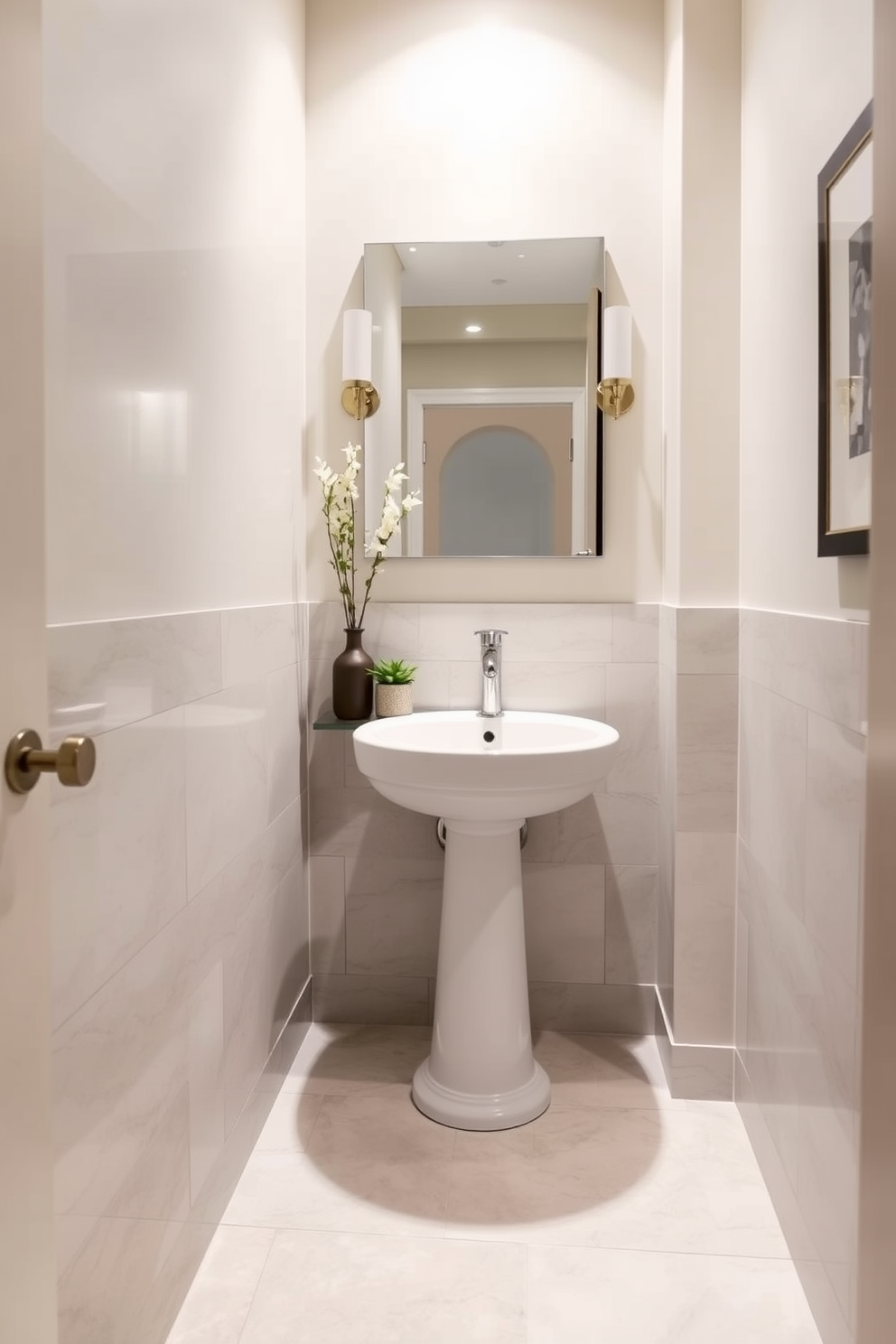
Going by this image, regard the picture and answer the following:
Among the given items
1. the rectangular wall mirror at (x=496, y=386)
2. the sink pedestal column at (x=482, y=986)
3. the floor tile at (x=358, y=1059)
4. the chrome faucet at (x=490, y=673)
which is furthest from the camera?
the rectangular wall mirror at (x=496, y=386)

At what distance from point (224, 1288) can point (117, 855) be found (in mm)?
792

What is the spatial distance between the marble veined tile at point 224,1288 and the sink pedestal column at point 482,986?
509 mm

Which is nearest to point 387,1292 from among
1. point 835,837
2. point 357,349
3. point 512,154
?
point 835,837

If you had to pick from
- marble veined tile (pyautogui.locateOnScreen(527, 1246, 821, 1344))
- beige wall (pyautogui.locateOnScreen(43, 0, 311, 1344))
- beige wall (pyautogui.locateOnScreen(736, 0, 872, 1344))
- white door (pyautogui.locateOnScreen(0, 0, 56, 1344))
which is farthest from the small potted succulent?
white door (pyautogui.locateOnScreen(0, 0, 56, 1344))

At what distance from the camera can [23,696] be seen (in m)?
0.78

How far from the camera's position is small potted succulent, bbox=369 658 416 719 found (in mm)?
2281

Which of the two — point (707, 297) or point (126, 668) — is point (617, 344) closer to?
point (707, 297)

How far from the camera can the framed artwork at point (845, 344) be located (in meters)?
1.25

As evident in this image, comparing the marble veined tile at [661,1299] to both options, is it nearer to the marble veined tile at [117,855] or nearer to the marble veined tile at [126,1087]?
the marble veined tile at [126,1087]

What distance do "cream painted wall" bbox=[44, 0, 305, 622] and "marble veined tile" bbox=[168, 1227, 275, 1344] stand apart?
3.46ft

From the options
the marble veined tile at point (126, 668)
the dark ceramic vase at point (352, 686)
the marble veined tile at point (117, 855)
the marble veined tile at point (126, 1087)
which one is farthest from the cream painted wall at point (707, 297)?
the marble veined tile at point (126, 1087)

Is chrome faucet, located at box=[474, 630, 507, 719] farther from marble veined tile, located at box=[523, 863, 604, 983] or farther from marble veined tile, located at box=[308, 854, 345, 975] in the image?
marble veined tile, located at box=[308, 854, 345, 975]

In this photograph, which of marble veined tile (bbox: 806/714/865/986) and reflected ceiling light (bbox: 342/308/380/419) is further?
reflected ceiling light (bbox: 342/308/380/419)

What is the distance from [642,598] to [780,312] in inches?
31.9
